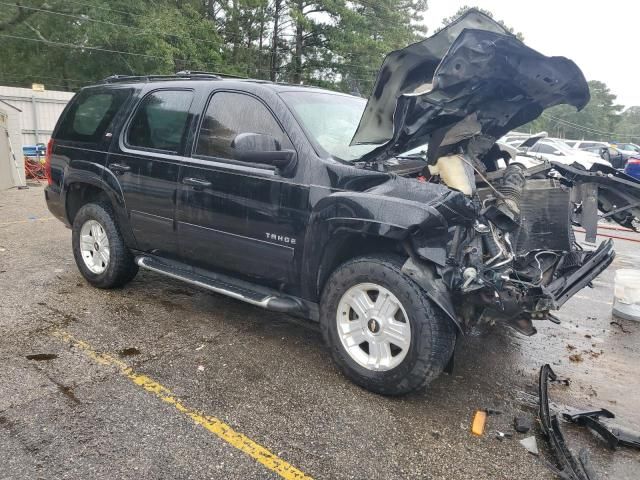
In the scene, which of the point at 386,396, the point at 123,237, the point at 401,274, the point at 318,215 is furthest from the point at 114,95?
the point at 386,396

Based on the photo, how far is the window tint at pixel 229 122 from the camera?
3729 millimetres

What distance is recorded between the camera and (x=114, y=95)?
16.0ft

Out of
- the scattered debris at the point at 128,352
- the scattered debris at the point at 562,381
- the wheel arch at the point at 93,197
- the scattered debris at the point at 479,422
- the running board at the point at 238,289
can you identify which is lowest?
the scattered debris at the point at 128,352

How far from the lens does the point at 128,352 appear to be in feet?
12.0

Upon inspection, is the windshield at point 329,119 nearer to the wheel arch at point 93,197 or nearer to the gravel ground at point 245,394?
the gravel ground at point 245,394

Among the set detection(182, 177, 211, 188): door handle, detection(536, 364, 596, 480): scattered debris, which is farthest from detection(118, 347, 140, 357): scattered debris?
detection(536, 364, 596, 480): scattered debris

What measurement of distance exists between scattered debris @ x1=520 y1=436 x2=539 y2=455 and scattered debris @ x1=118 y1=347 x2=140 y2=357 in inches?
103

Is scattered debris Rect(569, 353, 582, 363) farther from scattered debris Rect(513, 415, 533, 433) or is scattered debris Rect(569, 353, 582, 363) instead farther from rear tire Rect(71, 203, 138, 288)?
rear tire Rect(71, 203, 138, 288)

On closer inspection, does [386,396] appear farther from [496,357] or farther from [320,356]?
[496,357]

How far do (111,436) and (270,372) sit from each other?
1104 millimetres

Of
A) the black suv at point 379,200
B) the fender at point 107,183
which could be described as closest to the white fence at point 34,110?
the fender at point 107,183

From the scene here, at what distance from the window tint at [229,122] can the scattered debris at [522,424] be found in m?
2.42

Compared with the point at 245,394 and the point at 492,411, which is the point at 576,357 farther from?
the point at 245,394

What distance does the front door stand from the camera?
353cm
